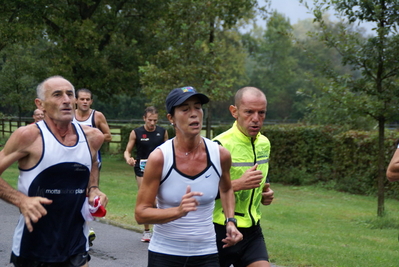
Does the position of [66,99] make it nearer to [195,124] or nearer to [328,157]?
[195,124]

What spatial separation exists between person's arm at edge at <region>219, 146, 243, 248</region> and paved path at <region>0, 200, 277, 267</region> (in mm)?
3731

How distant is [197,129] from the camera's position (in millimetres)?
3896

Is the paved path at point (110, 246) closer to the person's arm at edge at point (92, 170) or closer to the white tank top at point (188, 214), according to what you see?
the person's arm at edge at point (92, 170)

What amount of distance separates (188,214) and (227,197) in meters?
0.56

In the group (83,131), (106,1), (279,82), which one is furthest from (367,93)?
(279,82)

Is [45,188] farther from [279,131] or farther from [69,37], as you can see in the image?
[69,37]

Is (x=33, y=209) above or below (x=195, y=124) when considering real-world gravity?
below

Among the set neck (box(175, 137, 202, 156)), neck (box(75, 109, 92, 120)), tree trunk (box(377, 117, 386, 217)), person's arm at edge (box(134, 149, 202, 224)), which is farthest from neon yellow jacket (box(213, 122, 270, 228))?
tree trunk (box(377, 117, 386, 217))

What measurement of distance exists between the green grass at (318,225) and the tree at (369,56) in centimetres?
244

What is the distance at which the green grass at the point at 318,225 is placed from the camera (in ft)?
27.3

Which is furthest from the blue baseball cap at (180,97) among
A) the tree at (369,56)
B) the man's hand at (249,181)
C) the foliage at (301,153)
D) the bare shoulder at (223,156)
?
the foliage at (301,153)

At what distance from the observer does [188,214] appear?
3873 mm

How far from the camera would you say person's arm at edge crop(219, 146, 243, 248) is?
13.5ft

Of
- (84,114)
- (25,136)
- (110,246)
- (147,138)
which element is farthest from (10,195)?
(147,138)
